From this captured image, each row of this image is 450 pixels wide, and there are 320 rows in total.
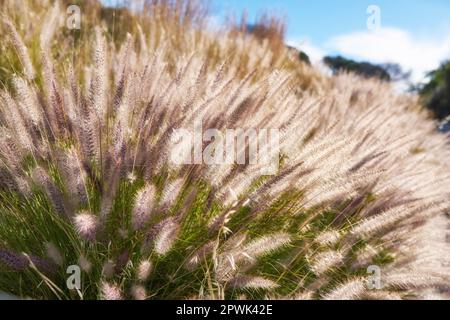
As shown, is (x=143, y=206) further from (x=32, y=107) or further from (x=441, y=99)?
(x=441, y=99)

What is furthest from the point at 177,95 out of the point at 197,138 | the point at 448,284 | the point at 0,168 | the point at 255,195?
the point at 448,284

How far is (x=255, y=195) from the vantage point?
1504mm

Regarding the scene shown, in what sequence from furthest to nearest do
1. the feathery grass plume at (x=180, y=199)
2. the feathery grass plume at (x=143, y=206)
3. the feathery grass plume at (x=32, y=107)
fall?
the feathery grass plume at (x=32, y=107) < the feathery grass plume at (x=180, y=199) < the feathery grass plume at (x=143, y=206)

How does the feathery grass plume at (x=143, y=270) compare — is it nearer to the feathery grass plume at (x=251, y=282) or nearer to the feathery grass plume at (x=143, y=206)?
the feathery grass plume at (x=143, y=206)

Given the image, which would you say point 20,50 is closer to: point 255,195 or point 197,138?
point 197,138

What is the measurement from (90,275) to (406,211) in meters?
0.94

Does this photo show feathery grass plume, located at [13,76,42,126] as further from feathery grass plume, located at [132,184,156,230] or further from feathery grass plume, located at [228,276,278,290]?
feathery grass plume, located at [228,276,278,290]

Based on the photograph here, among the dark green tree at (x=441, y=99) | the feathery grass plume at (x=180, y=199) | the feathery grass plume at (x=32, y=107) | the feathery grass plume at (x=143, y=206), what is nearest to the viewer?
the feathery grass plume at (x=143, y=206)

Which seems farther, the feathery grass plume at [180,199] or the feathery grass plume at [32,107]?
the feathery grass plume at [32,107]

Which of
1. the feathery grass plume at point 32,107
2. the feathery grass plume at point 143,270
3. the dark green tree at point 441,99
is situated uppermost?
→ the dark green tree at point 441,99

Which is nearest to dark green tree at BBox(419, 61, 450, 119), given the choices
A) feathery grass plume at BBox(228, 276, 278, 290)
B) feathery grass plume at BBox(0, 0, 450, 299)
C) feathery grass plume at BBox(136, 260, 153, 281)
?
feathery grass plume at BBox(0, 0, 450, 299)

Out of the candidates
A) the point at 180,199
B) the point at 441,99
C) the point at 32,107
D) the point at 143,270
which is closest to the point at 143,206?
the point at 143,270

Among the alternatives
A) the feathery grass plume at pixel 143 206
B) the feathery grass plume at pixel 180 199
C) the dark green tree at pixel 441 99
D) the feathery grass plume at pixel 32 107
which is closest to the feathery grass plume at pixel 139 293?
the feathery grass plume at pixel 180 199

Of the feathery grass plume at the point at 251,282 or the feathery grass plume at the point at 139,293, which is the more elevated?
the feathery grass plume at the point at 251,282
